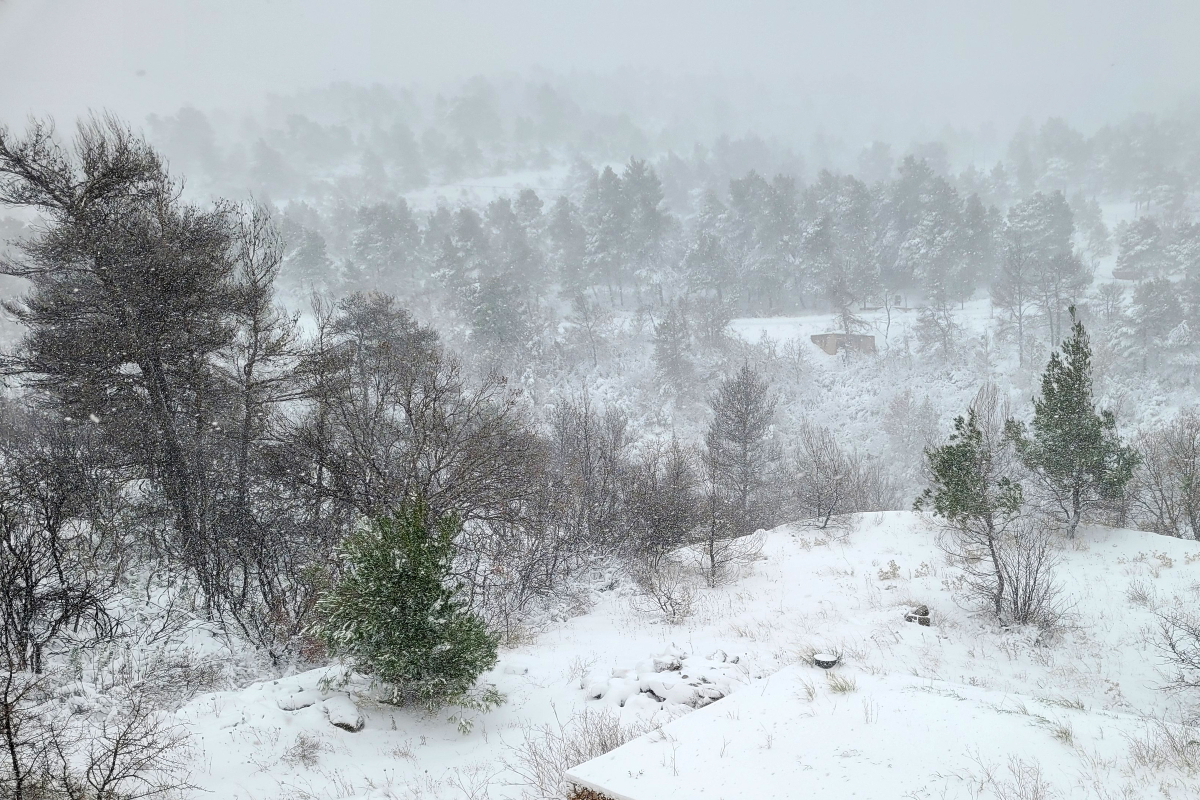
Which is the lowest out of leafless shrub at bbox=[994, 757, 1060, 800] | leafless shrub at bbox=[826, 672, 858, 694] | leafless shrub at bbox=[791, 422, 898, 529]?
leafless shrub at bbox=[791, 422, 898, 529]

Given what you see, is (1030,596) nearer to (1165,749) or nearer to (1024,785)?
(1165,749)

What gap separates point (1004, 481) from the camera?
14.7m

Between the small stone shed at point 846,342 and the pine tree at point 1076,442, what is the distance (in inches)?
1165

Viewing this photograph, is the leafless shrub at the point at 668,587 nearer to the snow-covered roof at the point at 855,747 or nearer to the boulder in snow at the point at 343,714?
the snow-covered roof at the point at 855,747

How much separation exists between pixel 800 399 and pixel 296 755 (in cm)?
4151

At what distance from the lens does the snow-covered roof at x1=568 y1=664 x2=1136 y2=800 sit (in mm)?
5027

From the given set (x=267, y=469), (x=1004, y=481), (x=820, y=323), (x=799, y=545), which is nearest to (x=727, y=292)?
(x=820, y=323)

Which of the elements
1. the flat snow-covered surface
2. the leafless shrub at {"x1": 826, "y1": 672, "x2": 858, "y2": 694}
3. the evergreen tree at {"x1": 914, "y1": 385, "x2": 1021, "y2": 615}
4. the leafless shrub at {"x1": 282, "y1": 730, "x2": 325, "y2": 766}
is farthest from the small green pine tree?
the evergreen tree at {"x1": 914, "y1": 385, "x2": 1021, "y2": 615}

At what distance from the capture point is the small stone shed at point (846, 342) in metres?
46.9

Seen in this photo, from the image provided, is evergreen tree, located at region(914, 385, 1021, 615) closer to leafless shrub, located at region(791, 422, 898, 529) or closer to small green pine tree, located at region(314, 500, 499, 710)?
leafless shrub, located at region(791, 422, 898, 529)

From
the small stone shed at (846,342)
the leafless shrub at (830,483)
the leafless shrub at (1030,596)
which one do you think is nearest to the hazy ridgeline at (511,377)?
the leafless shrub at (1030,596)

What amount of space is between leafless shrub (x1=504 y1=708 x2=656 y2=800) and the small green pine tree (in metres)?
1.01

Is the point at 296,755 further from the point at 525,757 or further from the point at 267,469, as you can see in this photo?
the point at 267,469

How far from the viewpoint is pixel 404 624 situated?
24.5 ft
